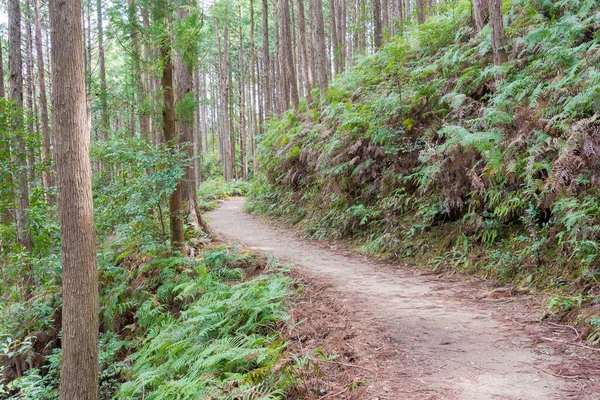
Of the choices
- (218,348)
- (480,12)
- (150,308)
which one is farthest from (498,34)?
(150,308)

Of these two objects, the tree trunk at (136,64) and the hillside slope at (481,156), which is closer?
the hillside slope at (481,156)

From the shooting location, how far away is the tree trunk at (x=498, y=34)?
7308 millimetres

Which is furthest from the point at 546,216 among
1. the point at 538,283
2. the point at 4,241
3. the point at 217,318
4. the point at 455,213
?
the point at 4,241

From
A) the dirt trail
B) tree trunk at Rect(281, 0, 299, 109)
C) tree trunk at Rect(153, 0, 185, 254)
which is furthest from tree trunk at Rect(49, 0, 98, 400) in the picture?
tree trunk at Rect(281, 0, 299, 109)

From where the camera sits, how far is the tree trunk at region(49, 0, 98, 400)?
483 cm

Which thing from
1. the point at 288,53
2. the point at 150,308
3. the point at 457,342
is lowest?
the point at 150,308

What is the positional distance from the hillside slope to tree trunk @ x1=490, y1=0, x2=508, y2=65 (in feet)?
0.75

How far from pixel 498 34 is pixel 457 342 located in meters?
6.07

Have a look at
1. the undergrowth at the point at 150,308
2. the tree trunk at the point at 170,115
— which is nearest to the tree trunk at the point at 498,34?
the undergrowth at the point at 150,308

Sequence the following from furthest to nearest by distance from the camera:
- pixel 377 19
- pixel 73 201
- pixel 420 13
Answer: pixel 377 19 → pixel 420 13 → pixel 73 201

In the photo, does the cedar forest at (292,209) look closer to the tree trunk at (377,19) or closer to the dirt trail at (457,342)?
the dirt trail at (457,342)

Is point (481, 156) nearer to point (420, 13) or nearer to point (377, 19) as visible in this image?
point (420, 13)

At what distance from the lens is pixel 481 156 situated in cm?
679

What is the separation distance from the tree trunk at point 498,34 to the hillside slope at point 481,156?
23 centimetres
